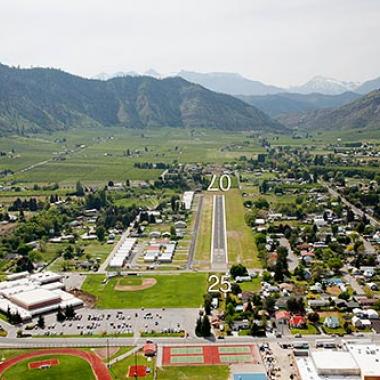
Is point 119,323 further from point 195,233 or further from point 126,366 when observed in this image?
point 195,233

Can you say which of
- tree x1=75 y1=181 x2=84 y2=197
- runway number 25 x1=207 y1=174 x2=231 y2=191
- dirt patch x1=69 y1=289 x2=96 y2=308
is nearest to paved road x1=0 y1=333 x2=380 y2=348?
dirt patch x1=69 y1=289 x2=96 y2=308

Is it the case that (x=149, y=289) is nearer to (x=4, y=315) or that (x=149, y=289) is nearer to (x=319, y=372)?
(x=4, y=315)

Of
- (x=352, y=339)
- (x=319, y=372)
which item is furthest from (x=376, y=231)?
(x=319, y=372)

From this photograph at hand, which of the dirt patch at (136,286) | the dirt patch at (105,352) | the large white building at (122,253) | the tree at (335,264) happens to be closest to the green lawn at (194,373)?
the dirt patch at (105,352)

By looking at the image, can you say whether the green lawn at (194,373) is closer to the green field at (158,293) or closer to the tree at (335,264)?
the green field at (158,293)

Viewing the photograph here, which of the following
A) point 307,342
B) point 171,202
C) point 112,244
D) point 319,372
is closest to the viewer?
point 319,372
